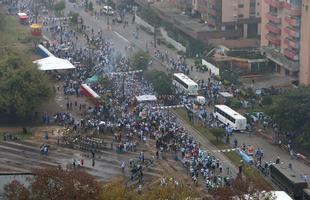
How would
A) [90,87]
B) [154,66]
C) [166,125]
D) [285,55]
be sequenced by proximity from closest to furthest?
[166,125] → [90,87] → [285,55] → [154,66]

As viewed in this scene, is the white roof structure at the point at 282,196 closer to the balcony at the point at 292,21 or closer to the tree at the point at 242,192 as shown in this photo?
the tree at the point at 242,192

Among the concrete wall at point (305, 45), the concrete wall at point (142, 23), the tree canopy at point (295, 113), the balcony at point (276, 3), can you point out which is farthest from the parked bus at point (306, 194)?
the concrete wall at point (142, 23)

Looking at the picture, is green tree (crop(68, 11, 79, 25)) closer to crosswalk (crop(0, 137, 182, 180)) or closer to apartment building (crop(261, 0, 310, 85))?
apartment building (crop(261, 0, 310, 85))

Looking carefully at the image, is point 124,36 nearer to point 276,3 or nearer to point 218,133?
point 276,3

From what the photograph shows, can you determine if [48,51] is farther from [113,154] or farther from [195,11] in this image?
[113,154]

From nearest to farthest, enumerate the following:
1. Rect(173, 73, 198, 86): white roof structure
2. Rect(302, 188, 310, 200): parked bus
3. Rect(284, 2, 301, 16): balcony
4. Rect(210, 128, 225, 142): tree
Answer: Rect(302, 188, 310, 200): parked bus → Rect(210, 128, 225, 142): tree → Rect(173, 73, 198, 86): white roof structure → Rect(284, 2, 301, 16): balcony

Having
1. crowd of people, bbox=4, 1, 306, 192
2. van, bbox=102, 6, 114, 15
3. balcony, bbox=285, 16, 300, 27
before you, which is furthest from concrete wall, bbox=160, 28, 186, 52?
balcony, bbox=285, 16, 300, 27

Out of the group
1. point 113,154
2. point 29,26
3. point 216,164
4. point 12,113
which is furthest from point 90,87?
point 29,26
